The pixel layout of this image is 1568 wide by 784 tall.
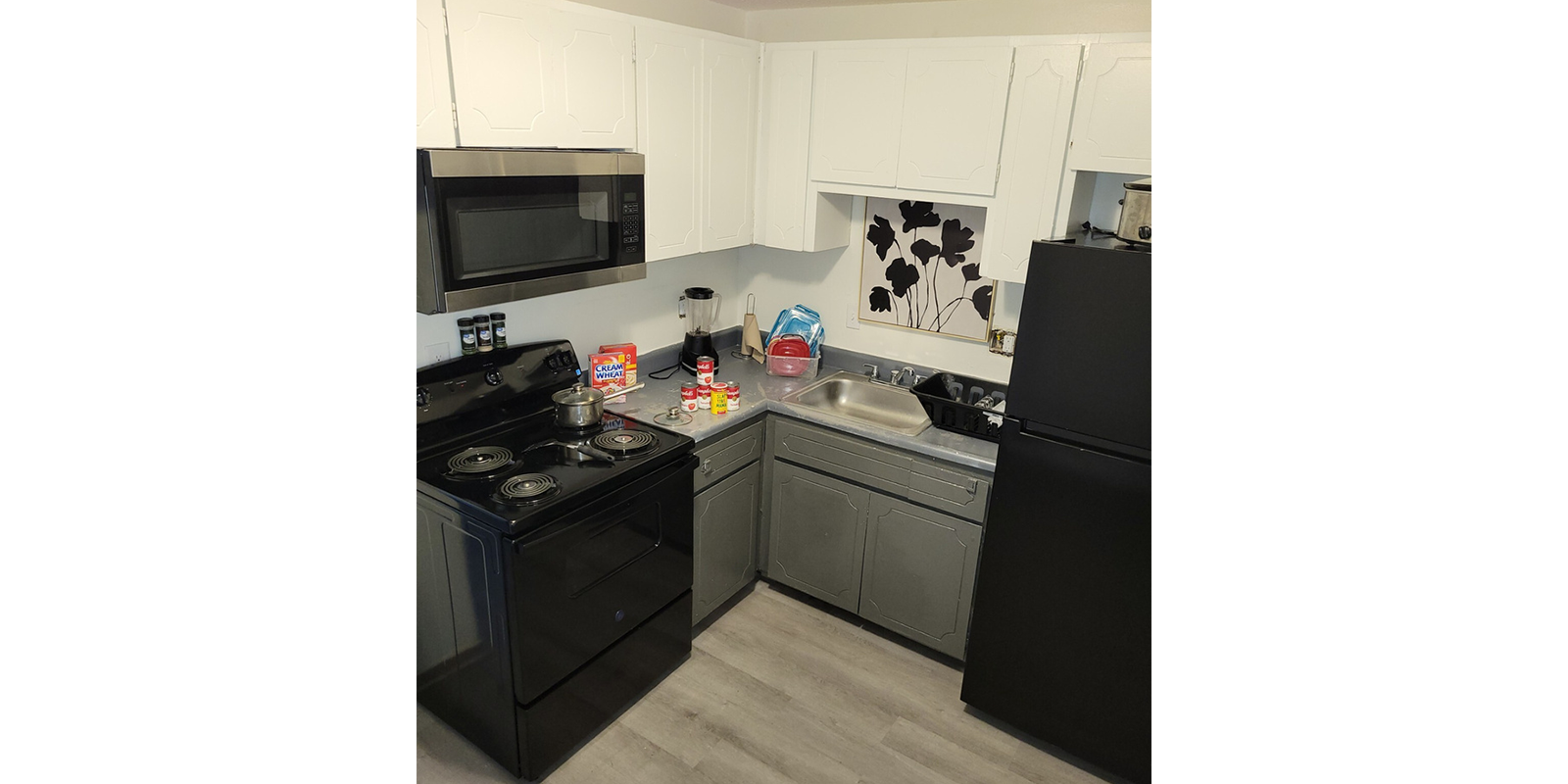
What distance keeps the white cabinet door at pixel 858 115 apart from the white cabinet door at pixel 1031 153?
401 mm

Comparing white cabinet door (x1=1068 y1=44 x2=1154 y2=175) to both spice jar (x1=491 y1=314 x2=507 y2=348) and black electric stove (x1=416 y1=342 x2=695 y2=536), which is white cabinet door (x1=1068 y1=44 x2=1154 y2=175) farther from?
spice jar (x1=491 y1=314 x2=507 y2=348)

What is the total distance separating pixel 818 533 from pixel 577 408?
3.36ft

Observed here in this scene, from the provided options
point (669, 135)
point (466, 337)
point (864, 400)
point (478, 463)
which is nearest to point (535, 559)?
point (478, 463)

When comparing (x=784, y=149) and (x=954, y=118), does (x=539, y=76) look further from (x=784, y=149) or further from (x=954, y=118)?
(x=954, y=118)

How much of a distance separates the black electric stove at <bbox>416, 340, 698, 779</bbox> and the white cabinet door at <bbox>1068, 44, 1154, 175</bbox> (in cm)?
156

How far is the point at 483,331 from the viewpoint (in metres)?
2.46

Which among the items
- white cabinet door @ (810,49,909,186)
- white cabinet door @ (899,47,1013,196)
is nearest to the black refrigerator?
white cabinet door @ (899,47,1013,196)

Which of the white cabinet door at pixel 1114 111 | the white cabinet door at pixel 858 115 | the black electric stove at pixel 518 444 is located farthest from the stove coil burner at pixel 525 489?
the white cabinet door at pixel 1114 111

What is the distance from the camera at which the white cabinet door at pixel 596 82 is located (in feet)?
7.09

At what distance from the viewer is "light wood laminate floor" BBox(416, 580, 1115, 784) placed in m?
2.25
